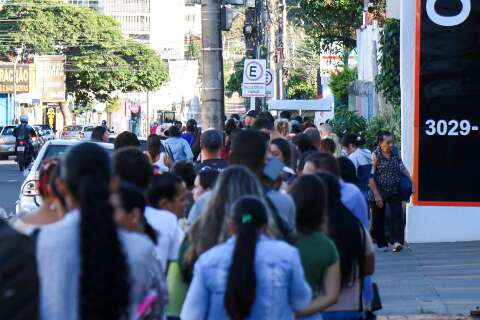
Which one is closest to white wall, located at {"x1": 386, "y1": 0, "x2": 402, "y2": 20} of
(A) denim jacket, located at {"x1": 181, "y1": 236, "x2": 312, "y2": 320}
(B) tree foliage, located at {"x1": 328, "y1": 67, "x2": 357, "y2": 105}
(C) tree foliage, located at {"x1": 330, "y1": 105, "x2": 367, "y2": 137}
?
(C) tree foliage, located at {"x1": 330, "y1": 105, "x2": 367, "y2": 137}

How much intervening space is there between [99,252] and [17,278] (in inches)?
13.1

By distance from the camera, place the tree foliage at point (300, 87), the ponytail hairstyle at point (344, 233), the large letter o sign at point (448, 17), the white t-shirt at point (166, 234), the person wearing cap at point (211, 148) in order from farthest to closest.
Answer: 1. the tree foliage at point (300, 87)
2. the large letter o sign at point (448, 17)
3. the person wearing cap at point (211, 148)
4. the ponytail hairstyle at point (344, 233)
5. the white t-shirt at point (166, 234)

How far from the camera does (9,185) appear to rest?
1230 inches

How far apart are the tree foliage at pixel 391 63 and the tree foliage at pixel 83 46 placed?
69.9m

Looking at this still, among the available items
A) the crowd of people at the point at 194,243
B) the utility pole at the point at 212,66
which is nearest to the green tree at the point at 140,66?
the utility pole at the point at 212,66

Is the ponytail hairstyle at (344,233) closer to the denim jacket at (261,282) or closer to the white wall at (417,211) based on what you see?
the denim jacket at (261,282)

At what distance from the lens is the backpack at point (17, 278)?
464cm

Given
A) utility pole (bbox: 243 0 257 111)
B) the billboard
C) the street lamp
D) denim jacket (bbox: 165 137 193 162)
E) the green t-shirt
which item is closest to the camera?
the green t-shirt

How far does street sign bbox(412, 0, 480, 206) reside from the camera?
1705cm

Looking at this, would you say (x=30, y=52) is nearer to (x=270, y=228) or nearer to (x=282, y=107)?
(x=282, y=107)

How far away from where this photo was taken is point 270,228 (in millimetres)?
6188

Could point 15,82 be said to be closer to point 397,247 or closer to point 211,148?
point 397,247

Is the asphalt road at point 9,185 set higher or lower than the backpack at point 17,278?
lower

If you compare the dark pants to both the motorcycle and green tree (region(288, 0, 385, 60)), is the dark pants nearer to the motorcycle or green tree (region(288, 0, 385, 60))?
green tree (region(288, 0, 385, 60))
